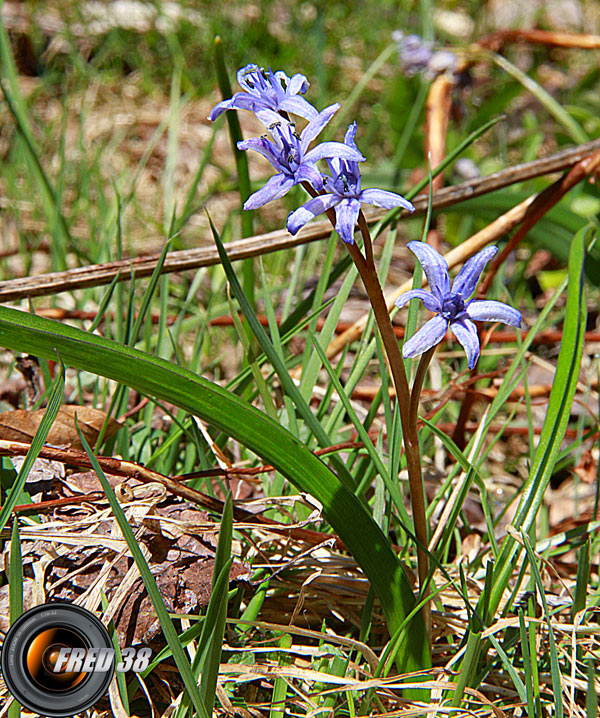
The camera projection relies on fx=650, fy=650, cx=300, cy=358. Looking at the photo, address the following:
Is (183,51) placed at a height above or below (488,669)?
above

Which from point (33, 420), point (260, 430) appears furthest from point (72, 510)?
point (260, 430)

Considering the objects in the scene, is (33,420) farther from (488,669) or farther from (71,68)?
(71,68)

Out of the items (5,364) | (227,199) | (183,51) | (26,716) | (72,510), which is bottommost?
(26,716)

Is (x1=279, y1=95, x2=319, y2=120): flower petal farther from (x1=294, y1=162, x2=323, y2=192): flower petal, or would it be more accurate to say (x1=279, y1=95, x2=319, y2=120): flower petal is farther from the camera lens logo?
the camera lens logo

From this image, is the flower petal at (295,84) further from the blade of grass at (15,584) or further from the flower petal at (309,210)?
the blade of grass at (15,584)

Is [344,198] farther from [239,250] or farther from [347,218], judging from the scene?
[239,250]

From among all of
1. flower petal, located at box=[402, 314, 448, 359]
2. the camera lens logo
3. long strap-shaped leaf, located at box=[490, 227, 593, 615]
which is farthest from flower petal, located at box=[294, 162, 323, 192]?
the camera lens logo

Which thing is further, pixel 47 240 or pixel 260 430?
pixel 47 240

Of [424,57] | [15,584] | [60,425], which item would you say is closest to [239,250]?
[60,425]
